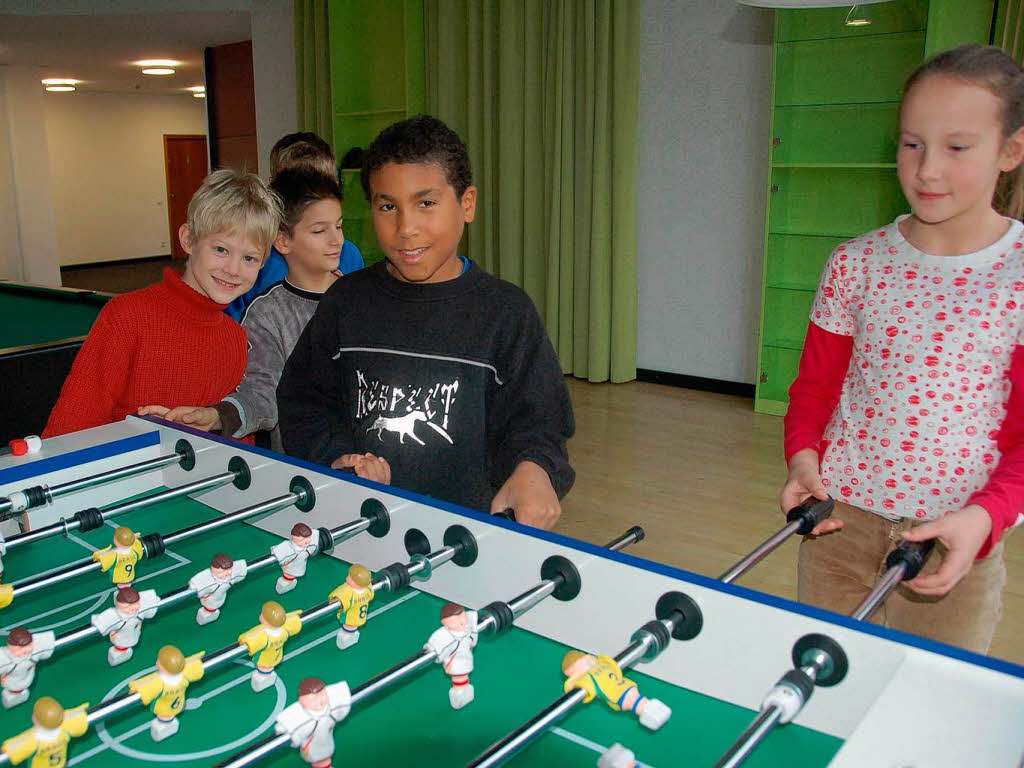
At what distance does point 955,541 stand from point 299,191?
1.77 m

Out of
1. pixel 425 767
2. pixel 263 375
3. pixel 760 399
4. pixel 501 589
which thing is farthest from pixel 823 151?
pixel 425 767

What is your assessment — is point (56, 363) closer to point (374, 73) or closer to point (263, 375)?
point (263, 375)

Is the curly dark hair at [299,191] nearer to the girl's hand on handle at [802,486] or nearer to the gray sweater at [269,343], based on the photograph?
the gray sweater at [269,343]

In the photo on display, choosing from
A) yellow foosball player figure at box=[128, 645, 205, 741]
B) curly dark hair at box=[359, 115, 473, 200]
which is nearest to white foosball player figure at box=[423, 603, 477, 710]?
yellow foosball player figure at box=[128, 645, 205, 741]

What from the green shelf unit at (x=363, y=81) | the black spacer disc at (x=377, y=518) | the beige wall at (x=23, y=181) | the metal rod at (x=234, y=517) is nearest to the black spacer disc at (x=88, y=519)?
the metal rod at (x=234, y=517)

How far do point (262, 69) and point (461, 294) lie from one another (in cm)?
580

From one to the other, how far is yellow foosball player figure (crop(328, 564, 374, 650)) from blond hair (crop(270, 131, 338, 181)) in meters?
1.73

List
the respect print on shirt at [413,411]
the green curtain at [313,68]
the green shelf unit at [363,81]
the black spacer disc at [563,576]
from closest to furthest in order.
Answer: the black spacer disc at [563,576], the respect print on shirt at [413,411], the green shelf unit at [363,81], the green curtain at [313,68]

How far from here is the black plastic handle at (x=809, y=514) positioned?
1.09 m

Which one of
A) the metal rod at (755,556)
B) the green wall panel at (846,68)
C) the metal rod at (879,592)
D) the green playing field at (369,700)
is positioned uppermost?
the green wall panel at (846,68)

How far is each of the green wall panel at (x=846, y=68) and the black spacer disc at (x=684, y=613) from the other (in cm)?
368

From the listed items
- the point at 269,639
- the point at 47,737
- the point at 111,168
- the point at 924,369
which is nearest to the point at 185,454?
the point at 269,639

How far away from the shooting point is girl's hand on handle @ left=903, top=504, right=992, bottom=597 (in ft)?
3.54

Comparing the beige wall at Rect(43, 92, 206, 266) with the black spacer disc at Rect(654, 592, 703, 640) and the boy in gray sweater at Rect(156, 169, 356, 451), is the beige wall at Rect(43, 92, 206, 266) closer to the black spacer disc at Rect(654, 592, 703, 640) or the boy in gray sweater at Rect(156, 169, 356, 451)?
the boy in gray sweater at Rect(156, 169, 356, 451)
